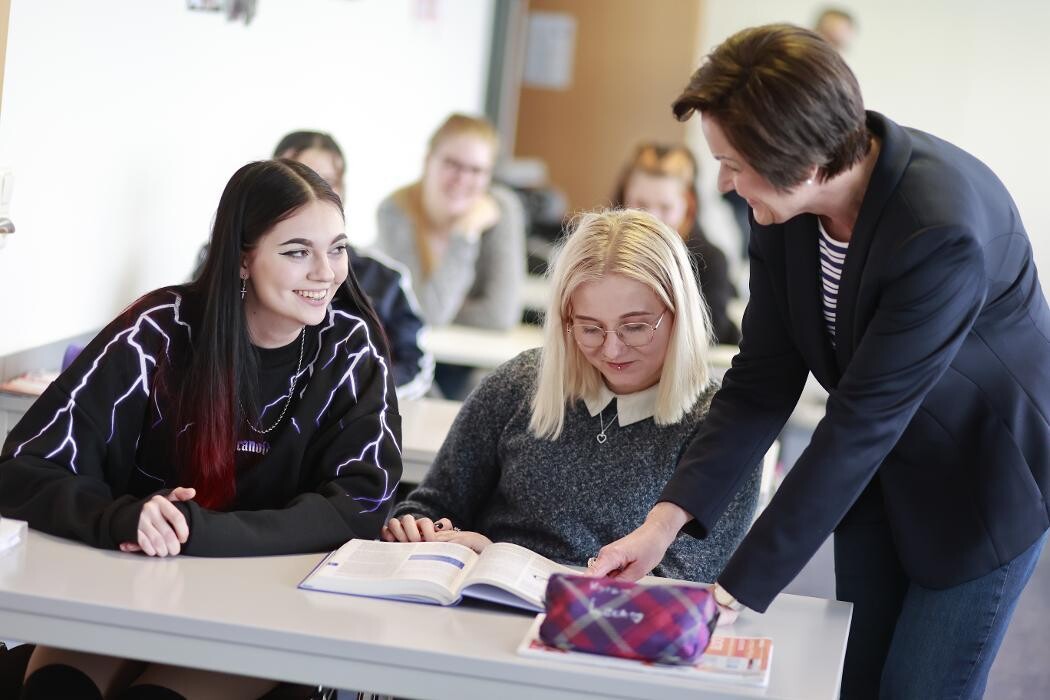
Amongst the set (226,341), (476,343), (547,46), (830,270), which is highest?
(547,46)

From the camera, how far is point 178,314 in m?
1.92

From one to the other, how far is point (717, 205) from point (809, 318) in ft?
19.3

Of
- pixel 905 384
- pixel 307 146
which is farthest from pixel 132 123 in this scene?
pixel 905 384

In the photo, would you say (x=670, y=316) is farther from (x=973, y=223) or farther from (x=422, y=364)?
(x=422, y=364)

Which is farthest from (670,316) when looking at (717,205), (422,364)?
(717,205)

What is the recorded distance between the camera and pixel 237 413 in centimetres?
190

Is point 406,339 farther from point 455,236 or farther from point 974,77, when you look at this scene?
point 974,77

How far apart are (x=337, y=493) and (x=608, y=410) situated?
0.46m

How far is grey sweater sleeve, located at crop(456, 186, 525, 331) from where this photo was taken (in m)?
4.59

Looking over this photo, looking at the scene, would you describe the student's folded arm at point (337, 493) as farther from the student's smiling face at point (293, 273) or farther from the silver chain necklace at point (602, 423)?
the silver chain necklace at point (602, 423)

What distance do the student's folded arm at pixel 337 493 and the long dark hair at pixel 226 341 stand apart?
0.11 m

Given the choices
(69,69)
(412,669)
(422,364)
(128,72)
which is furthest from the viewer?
(422,364)

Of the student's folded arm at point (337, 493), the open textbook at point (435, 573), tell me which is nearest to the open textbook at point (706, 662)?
the open textbook at point (435, 573)

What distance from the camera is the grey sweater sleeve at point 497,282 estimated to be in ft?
15.1
